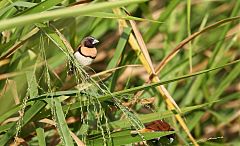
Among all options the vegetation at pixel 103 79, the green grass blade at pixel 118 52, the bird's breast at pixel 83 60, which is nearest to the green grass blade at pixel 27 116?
the vegetation at pixel 103 79

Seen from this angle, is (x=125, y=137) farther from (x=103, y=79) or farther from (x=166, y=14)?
(x=166, y=14)

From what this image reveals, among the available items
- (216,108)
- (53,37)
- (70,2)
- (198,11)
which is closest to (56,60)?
(70,2)

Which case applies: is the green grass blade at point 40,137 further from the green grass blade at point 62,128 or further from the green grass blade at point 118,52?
the green grass blade at point 118,52

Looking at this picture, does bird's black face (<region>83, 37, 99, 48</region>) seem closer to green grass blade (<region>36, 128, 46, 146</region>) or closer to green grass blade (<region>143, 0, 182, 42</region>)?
green grass blade (<region>36, 128, 46, 146</region>)

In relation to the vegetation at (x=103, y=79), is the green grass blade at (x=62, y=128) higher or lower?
lower

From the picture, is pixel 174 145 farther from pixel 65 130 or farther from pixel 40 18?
pixel 40 18

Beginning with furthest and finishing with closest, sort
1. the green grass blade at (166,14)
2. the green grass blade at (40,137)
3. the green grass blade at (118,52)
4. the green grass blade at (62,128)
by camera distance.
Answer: the green grass blade at (166,14), the green grass blade at (118,52), the green grass blade at (40,137), the green grass blade at (62,128)

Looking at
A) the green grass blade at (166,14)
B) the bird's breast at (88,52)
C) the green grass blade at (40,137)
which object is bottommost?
the green grass blade at (40,137)

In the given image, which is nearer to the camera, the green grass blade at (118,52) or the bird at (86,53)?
the bird at (86,53)
